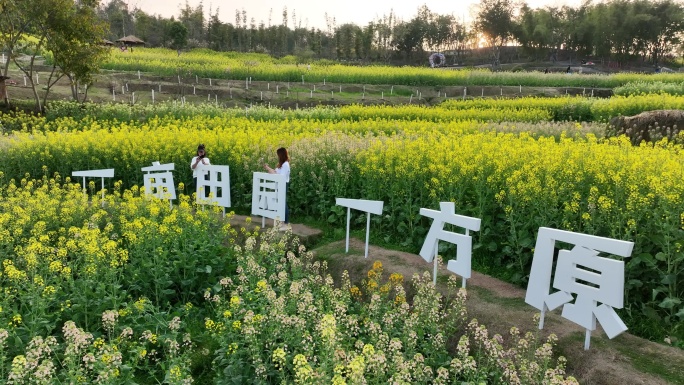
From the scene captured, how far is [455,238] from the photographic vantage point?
5512 millimetres

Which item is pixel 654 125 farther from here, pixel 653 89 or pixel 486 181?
pixel 653 89

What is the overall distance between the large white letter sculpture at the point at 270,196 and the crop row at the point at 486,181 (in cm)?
118

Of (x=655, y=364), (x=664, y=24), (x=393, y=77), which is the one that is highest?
(x=664, y=24)

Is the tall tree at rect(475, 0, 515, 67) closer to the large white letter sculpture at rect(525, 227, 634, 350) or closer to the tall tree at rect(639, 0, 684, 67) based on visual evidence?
the tall tree at rect(639, 0, 684, 67)

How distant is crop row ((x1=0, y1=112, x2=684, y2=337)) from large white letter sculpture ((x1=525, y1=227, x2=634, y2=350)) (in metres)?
0.97

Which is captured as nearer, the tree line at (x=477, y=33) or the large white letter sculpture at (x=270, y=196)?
the large white letter sculpture at (x=270, y=196)

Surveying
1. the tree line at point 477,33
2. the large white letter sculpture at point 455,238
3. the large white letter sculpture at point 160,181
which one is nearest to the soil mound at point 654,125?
the large white letter sculpture at point 455,238

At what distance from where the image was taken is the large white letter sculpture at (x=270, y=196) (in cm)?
823

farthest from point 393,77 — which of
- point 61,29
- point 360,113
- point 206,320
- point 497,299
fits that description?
point 206,320

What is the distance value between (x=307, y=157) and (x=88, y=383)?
6.45 meters

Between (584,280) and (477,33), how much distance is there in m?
81.1

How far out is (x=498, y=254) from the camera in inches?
266

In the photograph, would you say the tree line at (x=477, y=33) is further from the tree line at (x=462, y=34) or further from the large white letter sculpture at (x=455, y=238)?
the large white letter sculpture at (x=455, y=238)

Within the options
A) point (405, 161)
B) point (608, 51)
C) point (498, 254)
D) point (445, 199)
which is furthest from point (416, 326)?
point (608, 51)
